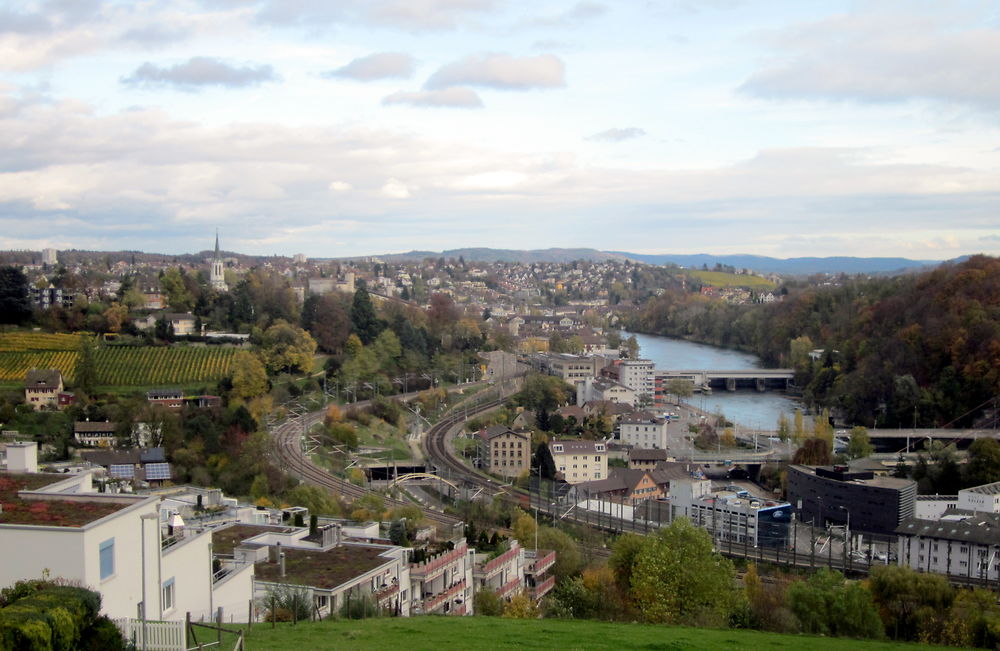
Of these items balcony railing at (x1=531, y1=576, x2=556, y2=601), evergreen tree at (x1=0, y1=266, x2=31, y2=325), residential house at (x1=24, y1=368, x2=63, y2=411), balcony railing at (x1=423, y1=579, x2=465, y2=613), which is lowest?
balcony railing at (x1=531, y1=576, x2=556, y2=601)

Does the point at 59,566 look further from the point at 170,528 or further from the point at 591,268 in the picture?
the point at 591,268

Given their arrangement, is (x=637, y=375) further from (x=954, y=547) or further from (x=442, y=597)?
(x=442, y=597)

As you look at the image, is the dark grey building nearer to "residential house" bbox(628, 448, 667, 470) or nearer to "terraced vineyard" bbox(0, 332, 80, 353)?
"residential house" bbox(628, 448, 667, 470)

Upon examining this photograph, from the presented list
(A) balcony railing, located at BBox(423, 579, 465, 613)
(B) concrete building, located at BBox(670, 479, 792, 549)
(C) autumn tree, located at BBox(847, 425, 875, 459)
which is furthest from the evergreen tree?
(C) autumn tree, located at BBox(847, 425, 875, 459)

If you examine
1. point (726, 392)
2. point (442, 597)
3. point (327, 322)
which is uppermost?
point (327, 322)

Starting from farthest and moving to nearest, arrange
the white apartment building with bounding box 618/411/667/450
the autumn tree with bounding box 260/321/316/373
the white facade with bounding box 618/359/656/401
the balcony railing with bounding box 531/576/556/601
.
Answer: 1. the white facade with bounding box 618/359/656/401
2. the white apartment building with bounding box 618/411/667/450
3. the autumn tree with bounding box 260/321/316/373
4. the balcony railing with bounding box 531/576/556/601

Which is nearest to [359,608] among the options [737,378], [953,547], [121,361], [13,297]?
[953,547]
